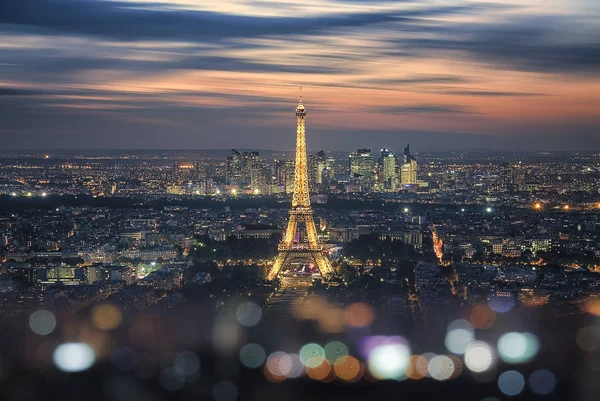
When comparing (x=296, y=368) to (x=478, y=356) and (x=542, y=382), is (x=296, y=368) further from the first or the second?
(x=542, y=382)

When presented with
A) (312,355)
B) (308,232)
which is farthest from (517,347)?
(308,232)

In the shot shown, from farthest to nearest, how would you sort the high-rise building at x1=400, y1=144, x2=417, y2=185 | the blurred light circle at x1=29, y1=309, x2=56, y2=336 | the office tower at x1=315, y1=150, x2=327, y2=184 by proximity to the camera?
the high-rise building at x1=400, y1=144, x2=417, y2=185 → the office tower at x1=315, y1=150, x2=327, y2=184 → the blurred light circle at x1=29, y1=309, x2=56, y2=336

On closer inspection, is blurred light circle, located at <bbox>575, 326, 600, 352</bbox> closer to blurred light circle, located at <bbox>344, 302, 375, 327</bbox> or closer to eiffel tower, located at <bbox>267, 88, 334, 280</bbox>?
Answer: blurred light circle, located at <bbox>344, 302, 375, 327</bbox>

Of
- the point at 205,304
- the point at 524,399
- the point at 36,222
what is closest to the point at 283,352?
the point at 524,399

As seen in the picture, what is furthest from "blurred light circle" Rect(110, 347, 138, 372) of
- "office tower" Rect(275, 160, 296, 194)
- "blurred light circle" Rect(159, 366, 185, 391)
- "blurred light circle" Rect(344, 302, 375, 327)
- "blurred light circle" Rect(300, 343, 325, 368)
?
"office tower" Rect(275, 160, 296, 194)

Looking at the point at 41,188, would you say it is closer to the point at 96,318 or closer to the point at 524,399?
the point at 96,318

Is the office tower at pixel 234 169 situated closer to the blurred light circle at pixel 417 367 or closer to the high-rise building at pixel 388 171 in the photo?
the high-rise building at pixel 388 171

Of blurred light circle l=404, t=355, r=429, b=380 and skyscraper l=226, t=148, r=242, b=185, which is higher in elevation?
skyscraper l=226, t=148, r=242, b=185
